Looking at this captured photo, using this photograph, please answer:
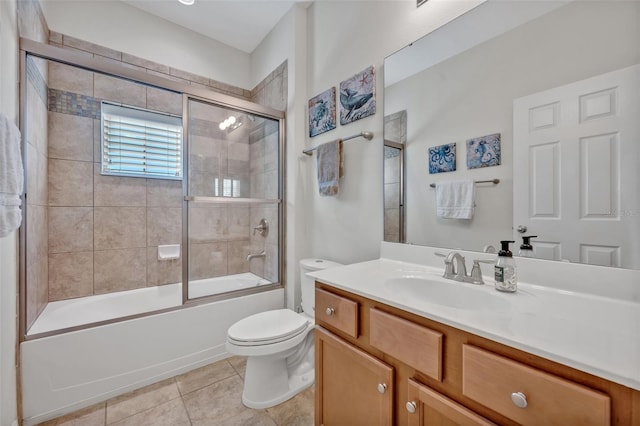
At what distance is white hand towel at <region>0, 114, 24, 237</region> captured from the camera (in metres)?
1.03

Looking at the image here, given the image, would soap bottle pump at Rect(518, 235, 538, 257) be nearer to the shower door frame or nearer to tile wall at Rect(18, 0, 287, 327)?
the shower door frame

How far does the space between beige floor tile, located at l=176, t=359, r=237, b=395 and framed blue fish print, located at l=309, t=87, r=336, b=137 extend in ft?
6.25

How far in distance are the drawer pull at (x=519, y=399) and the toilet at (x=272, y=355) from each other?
115 centimetres

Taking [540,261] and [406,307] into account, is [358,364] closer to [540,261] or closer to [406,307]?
[406,307]

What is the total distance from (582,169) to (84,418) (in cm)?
260

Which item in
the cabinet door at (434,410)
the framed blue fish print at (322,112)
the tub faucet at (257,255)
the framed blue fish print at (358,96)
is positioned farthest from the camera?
the tub faucet at (257,255)

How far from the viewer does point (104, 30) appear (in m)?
2.14

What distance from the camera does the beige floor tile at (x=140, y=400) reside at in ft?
4.74

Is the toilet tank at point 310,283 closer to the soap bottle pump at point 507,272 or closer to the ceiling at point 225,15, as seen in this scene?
the soap bottle pump at point 507,272

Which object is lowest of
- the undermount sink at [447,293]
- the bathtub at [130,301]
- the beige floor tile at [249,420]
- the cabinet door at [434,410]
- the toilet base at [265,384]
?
the beige floor tile at [249,420]

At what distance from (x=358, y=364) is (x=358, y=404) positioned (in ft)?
0.50

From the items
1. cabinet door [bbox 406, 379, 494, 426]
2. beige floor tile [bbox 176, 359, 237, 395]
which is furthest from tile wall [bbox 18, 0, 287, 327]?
cabinet door [bbox 406, 379, 494, 426]

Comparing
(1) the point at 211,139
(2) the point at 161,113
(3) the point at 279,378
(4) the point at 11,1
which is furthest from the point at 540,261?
(2) the point at 161,113

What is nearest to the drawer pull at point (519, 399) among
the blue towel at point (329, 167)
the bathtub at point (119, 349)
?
the blue towel at point (329, 167)
